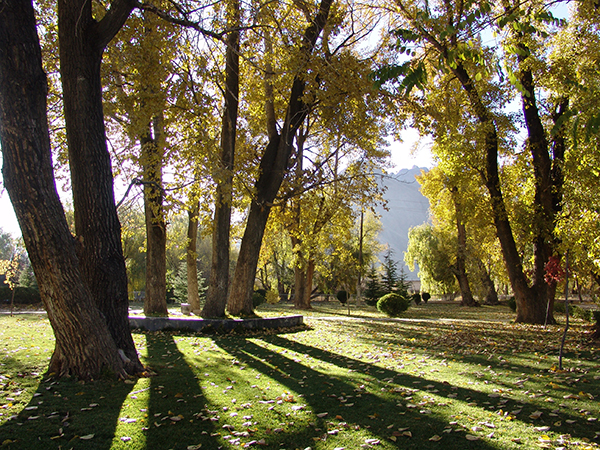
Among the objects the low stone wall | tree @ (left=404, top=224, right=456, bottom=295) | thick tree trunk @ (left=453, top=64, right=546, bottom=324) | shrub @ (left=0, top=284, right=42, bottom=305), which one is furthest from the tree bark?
tree @ (left=404, top=224, right=456, bottom=295)

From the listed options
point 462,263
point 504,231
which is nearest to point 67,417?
point 504,231

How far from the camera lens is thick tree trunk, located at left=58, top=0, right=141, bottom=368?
5.49m

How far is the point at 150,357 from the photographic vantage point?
23.0 ft

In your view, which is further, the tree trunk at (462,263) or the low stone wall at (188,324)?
the tree trunk at (462,263)

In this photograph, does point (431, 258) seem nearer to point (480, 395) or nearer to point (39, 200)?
point (480, 395)

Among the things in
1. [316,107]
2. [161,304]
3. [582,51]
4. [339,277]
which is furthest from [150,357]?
[339,277]

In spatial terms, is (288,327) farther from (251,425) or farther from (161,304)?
(251,425)

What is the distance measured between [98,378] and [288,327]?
7.71 metres

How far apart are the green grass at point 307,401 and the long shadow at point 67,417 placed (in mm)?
11

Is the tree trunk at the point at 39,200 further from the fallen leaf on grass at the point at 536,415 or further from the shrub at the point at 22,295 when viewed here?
the shrub at the point at 22,295

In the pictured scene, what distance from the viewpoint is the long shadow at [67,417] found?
10.7 ft

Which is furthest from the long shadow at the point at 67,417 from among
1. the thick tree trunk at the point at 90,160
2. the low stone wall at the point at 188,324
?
the low stone wall at the point at 188,324

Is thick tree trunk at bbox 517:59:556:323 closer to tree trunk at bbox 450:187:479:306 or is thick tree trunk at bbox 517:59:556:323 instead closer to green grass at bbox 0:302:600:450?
green grass at bbox 0:302:600:450

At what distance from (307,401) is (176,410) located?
1443 millimetres
